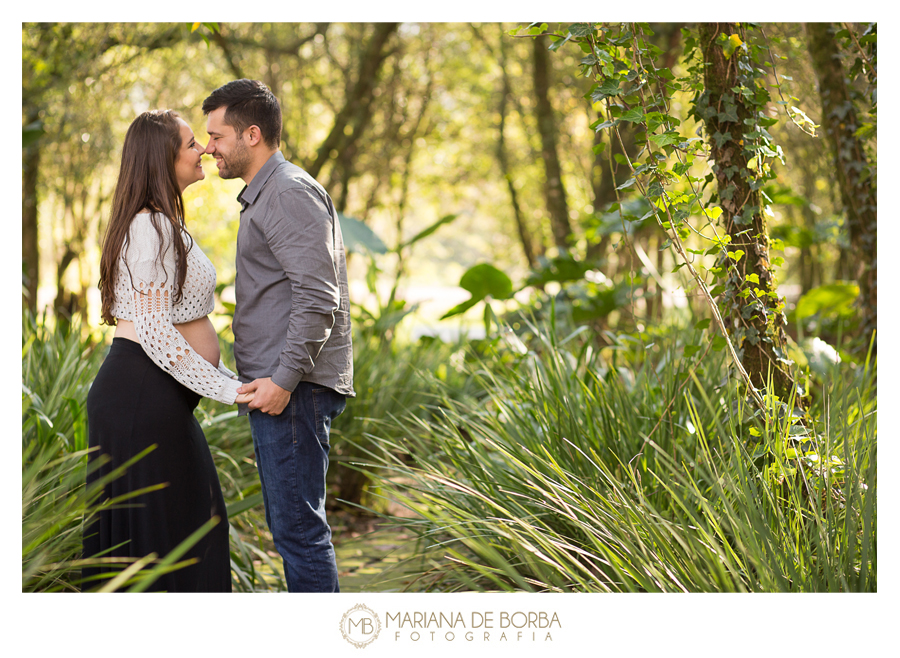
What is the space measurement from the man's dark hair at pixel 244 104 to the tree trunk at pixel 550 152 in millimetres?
3441

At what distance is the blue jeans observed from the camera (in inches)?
65.5

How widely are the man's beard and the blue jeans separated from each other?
0.61m

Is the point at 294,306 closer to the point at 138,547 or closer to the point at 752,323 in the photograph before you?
the point at 138,547

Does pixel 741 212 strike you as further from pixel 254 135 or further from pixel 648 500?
pixel 254 135

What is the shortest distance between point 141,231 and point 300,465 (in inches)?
28.0

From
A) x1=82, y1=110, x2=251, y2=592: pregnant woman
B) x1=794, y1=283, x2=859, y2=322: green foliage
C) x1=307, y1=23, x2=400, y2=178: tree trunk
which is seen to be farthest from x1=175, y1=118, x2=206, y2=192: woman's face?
x1=307, y1=23, x2=400, y2=178: tree trunk

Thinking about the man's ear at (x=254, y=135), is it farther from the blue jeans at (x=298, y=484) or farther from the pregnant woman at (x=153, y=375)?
the blue jeans at (x=298, y=484)

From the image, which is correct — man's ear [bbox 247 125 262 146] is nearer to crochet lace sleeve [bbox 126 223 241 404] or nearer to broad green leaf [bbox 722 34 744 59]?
crochet lace sleeve [bbox 126 223 241 404]

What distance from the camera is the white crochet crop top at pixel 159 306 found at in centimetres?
158

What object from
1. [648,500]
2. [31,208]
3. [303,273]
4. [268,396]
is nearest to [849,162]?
[648,500]

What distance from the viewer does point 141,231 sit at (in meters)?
1.60

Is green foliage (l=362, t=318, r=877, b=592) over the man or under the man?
under
